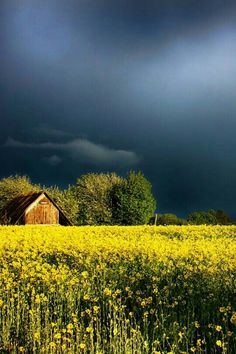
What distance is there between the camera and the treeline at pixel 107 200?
7994 cm

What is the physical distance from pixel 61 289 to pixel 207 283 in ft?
11.7

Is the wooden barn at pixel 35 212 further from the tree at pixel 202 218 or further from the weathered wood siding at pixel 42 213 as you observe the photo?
the tree at pixel 202 218

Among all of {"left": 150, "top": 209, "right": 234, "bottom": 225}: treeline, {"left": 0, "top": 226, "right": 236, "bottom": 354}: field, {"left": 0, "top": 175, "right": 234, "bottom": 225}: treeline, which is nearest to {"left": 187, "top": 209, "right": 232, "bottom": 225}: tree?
{"left": 150, "top": 209, "right": 234, "bottom": 225}: treeline

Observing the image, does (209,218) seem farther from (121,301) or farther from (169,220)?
(121,301)

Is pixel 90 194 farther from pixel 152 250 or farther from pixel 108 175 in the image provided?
pixel 152 250

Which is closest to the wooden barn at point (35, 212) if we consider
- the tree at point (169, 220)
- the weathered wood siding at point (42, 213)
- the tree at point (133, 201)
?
the weathered wood siding at point (42, 213)

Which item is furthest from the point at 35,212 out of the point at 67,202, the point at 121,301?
the point at 121,301

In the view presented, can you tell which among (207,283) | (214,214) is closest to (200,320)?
(207,283)

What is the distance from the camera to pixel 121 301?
1270 centimetres

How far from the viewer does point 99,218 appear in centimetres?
8062

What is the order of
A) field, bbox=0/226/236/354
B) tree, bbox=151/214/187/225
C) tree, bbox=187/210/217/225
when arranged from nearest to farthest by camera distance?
1. field, bbox=0/226/236/354
2. tree, bbox=187/210/217/225
3. tree, bbox=151/214/187/225

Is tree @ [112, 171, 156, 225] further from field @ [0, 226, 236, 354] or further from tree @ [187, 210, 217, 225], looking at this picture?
field @ [0, 226, 236, 354]

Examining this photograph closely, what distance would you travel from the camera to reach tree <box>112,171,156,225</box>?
79.3 meters

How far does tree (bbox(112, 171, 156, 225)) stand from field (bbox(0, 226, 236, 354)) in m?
60.7
